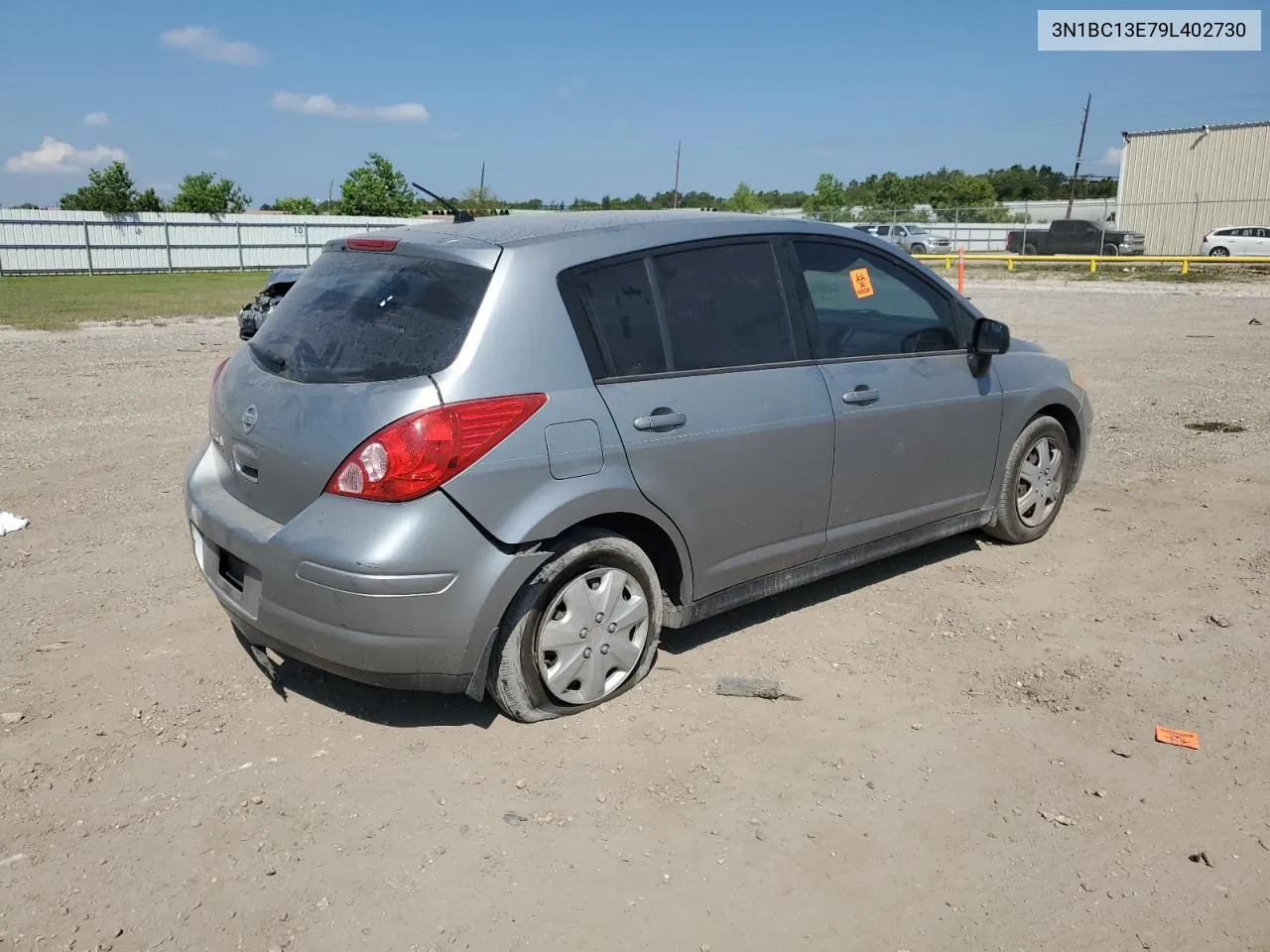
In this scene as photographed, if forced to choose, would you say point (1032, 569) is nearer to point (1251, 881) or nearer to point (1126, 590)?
point (1126, 590)

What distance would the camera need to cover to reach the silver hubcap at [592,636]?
3717mm

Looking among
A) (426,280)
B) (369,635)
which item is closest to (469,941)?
(369,635)

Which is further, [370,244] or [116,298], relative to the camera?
[116,298]

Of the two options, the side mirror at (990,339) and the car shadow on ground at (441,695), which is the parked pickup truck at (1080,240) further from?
the car shadow on ground at (441,695)

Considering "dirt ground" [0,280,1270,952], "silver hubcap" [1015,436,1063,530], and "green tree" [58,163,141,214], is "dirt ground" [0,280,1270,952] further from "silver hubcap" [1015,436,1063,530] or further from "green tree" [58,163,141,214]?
"green tree" [58,163,141,214]

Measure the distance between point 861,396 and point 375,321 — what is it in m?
2.08

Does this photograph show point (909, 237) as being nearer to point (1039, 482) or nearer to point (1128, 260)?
point (1128, 260)

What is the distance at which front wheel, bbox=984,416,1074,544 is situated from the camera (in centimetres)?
555

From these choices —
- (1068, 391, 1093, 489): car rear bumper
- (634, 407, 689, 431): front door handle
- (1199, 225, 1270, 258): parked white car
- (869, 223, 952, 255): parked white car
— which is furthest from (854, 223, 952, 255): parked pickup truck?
(634, 407, 689, 431): front door handle

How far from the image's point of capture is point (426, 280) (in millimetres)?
3734

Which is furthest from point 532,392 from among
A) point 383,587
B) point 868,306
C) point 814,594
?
point 814,594

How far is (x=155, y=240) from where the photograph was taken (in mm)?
37000

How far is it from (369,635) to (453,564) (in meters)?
0.36

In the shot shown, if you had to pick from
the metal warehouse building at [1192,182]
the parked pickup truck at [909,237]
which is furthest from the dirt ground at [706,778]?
the metal warehouse building at [1192,182]
